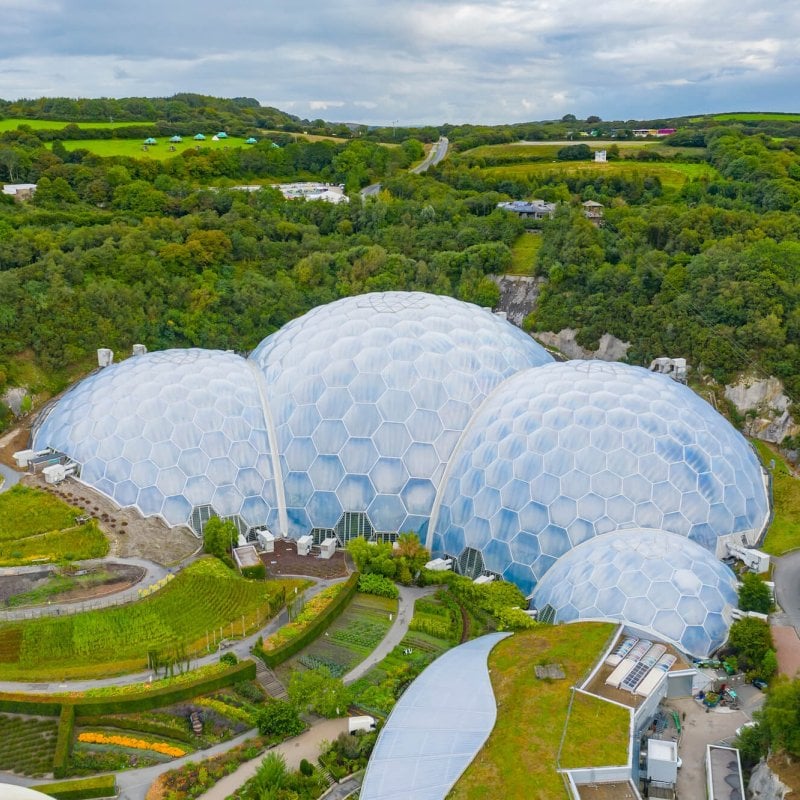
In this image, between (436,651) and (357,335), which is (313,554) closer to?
(436,651)

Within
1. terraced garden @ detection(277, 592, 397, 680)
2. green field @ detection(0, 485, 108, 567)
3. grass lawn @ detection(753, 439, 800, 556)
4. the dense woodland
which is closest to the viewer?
terraced garden @ detection(277, 592, 397, 680)

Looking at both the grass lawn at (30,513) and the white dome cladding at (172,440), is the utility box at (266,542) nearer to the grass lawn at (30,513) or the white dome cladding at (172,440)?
the white dome cladding at (172,440)

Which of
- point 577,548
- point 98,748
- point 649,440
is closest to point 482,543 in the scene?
point 577,548

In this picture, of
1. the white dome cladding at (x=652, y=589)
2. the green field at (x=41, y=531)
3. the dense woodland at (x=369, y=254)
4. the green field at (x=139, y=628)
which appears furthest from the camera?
the dense woodland at (x=369, y=254)

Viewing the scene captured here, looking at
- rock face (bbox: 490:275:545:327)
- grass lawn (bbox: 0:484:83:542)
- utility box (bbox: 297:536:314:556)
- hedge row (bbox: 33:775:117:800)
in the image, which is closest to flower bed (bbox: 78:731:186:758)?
hedge row (bbox: 33:775:117:800)

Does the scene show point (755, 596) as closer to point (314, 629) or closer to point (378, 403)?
point (314, 629)

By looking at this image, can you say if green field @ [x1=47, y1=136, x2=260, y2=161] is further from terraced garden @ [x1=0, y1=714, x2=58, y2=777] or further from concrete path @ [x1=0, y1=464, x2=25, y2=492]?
terraced garden @ [x1=0, y1=714, x2=58, y2=777]

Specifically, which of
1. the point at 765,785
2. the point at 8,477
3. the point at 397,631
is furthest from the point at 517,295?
the point at 765,785

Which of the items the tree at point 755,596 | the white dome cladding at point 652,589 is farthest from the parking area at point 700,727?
the tree at point 755,596
